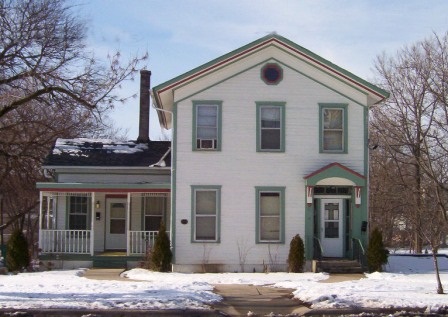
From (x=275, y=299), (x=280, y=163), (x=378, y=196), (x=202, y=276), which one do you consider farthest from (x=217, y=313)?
(x=378, y=196)

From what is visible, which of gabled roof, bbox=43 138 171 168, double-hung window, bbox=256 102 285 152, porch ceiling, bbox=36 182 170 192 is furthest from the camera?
gabled roof, bbox=43 138 171 168

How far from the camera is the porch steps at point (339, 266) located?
2152cm

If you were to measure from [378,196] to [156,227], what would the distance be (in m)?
22.2

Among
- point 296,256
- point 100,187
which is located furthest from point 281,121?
point 100,187

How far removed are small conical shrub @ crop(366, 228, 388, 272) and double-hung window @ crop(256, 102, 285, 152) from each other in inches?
166

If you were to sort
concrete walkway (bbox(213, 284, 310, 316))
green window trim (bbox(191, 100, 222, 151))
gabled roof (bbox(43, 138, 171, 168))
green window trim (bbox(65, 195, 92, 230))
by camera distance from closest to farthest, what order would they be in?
concrete walkway (bbox(213, 284, 310, 316)) → green window trim (bbox(191, 100, 222, 151)) → gabled roof (bbox(43, 138, 171, 168)) → green window trim (bbox(65, 195, 92, 230))

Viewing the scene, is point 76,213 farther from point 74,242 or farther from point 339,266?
point 339,266

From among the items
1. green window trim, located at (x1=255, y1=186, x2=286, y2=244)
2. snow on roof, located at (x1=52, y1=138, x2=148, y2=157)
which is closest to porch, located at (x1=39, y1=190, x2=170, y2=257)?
snow on roof, located at (x1=52, y1=138, x2=148, y2=157)

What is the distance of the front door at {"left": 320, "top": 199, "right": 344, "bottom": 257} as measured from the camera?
22.8 metres

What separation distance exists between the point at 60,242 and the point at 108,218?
250cm

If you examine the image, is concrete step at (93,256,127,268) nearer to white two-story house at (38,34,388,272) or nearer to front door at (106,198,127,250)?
front door at (106,198,127,250)

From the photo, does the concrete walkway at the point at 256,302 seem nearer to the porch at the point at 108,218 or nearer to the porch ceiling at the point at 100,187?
the porch ceiling at the point at 100,187

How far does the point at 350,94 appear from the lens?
2272cm

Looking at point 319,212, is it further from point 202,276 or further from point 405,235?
point 405,235
